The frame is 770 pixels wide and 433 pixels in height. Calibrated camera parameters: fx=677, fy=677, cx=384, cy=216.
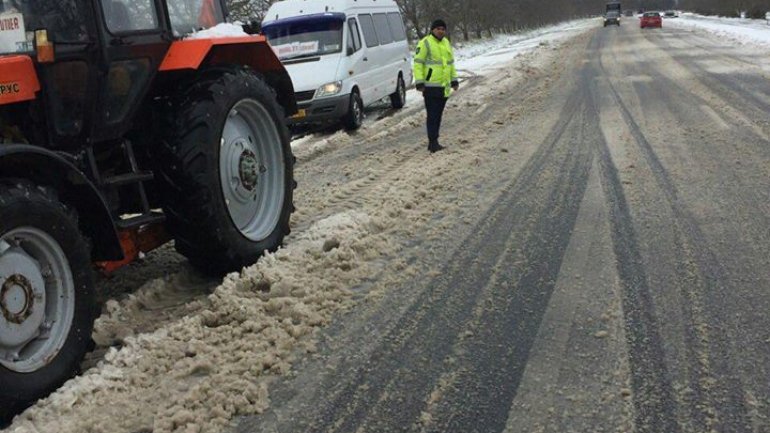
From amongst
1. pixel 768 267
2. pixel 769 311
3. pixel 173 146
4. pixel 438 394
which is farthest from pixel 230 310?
pixel 768 267

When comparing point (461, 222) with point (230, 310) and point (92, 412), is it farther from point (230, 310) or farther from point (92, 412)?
point (92, 412)

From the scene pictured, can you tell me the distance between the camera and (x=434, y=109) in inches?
347

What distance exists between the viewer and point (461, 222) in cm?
538

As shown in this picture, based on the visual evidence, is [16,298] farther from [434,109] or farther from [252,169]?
[434,109]

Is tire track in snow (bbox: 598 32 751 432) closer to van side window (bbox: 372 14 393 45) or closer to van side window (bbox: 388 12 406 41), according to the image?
van side window (bbox: 372 14 393 45)

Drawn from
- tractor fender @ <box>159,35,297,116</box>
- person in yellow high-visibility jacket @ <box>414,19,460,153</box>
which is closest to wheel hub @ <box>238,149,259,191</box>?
tractor fender @ <box>159,35,297,116</box>

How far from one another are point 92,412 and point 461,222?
327cm

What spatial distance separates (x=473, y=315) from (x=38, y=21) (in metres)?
2.64

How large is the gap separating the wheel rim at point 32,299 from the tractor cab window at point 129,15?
1358 millimetres

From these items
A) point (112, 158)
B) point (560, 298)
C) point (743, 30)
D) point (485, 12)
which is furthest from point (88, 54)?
point (485, 12)

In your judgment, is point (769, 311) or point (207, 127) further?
point (207, 127)

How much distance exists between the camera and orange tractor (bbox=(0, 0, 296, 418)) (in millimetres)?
2770

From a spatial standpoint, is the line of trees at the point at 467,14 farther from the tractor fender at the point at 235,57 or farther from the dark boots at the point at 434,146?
the tractor fender at the point at 235,57

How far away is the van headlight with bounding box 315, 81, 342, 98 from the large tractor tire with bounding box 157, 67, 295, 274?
6546 mm
